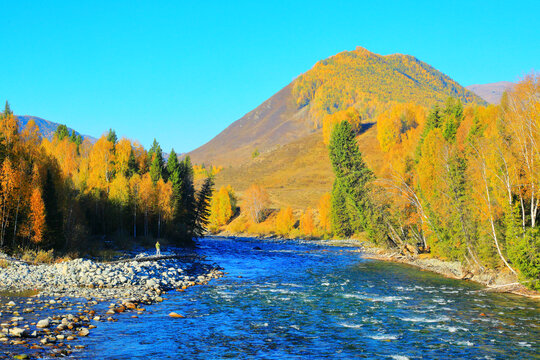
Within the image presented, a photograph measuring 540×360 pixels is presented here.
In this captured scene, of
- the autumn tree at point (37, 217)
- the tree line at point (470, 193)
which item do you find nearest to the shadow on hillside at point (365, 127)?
the tree line at point (470, 193)

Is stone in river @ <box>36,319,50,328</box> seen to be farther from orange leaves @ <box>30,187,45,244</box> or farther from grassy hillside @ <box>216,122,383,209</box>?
grassy hillside @ <box>216,122,383,209</box>

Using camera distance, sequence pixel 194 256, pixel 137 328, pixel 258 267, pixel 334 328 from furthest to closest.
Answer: pixel 194 256
pixel 258 267
pixel 334 328
pixel 137 328

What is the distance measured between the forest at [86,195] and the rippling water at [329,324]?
724 inches

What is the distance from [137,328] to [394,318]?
12.6m

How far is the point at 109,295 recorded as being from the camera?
23.8 m

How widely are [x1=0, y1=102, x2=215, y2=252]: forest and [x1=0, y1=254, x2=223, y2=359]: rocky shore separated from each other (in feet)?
20.3

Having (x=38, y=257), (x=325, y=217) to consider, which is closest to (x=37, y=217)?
(x=38, y=257)

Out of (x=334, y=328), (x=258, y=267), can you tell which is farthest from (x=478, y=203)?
(x=258, y=267)

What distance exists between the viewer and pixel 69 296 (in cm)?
2242

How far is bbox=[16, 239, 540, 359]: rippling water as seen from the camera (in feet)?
49.8

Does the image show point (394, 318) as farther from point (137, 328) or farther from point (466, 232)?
point (466, 232)

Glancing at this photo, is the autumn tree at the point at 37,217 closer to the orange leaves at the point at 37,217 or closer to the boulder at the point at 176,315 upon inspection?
the orange leaves at the point at 37,217

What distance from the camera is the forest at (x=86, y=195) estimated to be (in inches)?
1400

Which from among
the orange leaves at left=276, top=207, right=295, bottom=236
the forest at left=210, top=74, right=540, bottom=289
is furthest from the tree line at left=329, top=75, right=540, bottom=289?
the orange leaves at left=276, top=207, right=295, bottom=236
